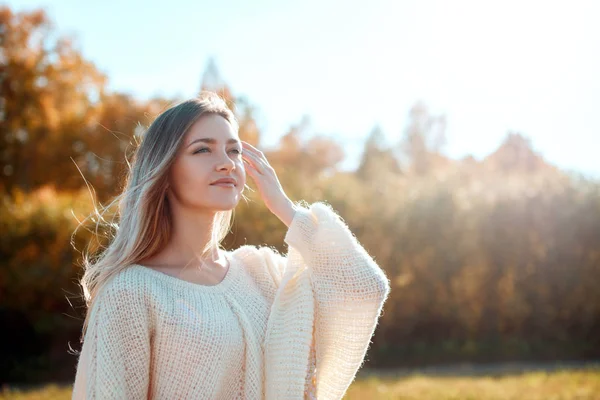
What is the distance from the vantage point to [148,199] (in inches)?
85.7

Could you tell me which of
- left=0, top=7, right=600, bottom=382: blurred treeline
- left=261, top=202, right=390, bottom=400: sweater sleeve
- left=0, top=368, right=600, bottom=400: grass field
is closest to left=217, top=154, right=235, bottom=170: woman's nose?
left=261, top=202, right=390, bottom=400: sweater sleeve

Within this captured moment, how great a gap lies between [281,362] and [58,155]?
20.1m

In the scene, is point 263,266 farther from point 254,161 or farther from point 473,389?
point 473,389

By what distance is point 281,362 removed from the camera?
2119 mm

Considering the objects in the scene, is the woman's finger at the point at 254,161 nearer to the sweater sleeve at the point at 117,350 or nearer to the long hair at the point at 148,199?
the long hair at the point at 148,199

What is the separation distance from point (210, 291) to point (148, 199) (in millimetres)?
384

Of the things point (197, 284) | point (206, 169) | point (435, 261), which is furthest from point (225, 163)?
point (435, 261)

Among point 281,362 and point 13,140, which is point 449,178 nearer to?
point 281,362

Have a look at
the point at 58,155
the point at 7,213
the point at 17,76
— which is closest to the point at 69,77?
the point at 17,76

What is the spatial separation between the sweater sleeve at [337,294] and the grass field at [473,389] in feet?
11.8

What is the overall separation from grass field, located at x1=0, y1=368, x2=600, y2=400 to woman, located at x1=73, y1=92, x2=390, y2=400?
3.66 meters

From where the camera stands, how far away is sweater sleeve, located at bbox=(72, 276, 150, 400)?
1.90 meters

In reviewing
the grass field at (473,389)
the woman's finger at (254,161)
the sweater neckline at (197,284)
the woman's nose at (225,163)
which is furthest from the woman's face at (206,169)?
the grass field at (473,389)

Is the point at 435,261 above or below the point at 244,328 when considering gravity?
above
